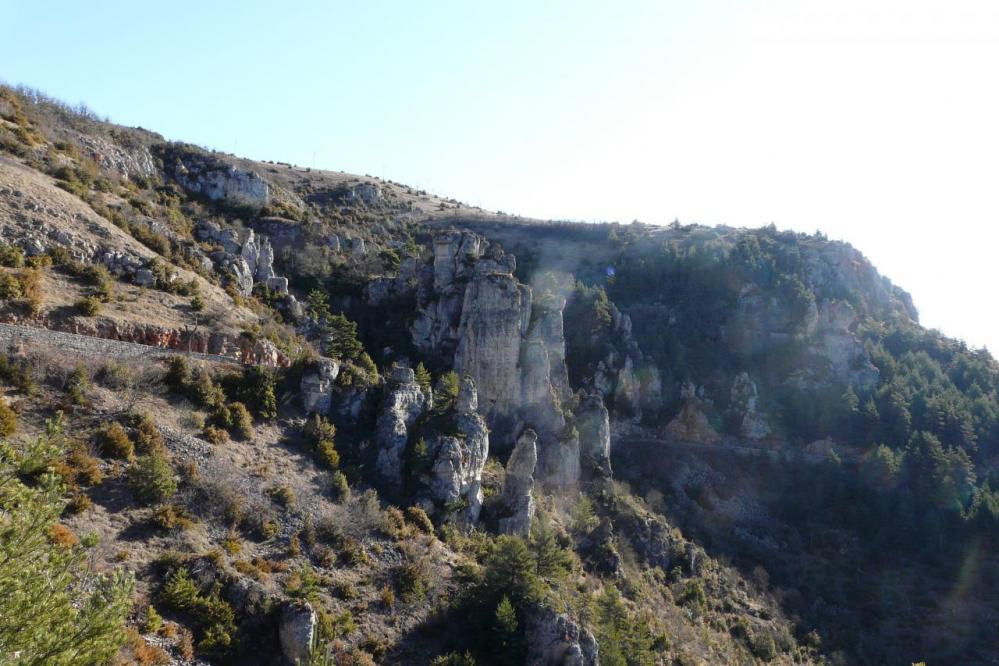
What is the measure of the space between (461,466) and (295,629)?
45.4 ft

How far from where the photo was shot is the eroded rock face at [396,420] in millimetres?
32188

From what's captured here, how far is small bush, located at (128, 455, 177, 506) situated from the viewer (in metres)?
22.4

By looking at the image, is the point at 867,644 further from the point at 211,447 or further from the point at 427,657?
the point at 211,447

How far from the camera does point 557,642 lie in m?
25.3

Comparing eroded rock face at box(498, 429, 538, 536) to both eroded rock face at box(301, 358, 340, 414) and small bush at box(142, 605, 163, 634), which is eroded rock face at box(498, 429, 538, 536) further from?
small bush at box(142, 605, 163, 634)

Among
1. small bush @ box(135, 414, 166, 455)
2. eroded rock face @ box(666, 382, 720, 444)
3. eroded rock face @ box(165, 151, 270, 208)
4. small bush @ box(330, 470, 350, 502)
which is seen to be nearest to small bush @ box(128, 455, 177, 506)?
small bush @ box(135, 414, 166, 455)

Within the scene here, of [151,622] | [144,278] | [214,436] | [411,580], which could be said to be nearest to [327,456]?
[214,436]

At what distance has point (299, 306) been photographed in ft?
147

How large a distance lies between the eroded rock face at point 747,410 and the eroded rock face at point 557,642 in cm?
4045

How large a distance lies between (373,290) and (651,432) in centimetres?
2886

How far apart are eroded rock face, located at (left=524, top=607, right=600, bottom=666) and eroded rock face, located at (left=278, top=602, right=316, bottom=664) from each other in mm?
9005

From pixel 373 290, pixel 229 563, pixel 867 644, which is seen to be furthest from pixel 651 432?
pixel 229 563

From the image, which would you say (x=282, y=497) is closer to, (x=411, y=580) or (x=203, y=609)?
(x=411, y=580)

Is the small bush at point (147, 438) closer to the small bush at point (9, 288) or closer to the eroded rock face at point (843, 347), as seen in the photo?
the small bush at point (9, 288)
